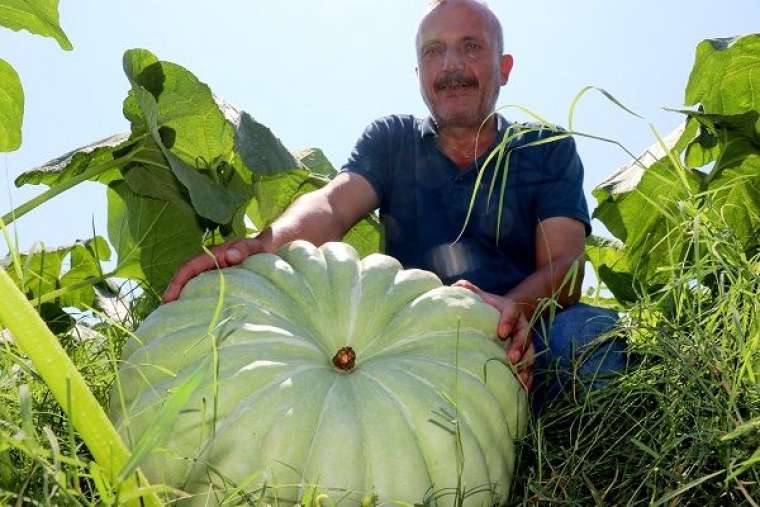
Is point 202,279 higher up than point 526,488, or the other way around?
point 202,279

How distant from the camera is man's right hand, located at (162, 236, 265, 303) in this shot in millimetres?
1708

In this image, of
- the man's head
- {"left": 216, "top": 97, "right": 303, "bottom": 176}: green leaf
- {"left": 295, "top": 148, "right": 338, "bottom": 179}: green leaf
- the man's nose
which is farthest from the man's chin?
{"left": 216, "top": 97, "right": 303, "bottom": 176}: green leaf

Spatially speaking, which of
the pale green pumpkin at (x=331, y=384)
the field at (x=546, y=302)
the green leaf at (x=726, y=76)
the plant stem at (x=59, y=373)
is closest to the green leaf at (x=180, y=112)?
the field at (x=546, y=302)

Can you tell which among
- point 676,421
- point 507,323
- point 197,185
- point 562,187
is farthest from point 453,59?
point 676,421

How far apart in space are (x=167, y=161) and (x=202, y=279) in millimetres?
511

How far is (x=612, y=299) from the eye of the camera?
279 centimetres

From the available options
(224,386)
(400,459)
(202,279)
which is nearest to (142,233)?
(202,279)

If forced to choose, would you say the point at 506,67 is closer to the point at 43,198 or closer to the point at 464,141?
the point at 464,141

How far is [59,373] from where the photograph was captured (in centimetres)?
104

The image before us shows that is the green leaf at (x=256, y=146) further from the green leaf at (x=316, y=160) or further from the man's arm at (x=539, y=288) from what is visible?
the green leaf at (x=316, y=160)

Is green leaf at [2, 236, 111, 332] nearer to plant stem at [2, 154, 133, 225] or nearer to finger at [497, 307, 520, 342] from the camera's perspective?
plant stem at [2, 154, 133, 225]

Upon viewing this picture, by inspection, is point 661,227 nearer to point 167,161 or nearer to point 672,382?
point 672,382

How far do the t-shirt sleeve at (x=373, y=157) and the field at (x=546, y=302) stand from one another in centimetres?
12

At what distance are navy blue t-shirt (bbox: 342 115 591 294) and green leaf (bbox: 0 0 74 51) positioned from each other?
2.94 feet
